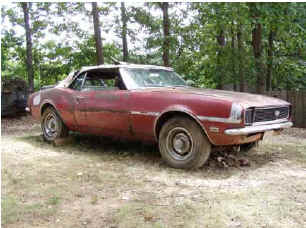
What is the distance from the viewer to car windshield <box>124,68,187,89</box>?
222 inches

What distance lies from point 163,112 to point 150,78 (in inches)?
43.8

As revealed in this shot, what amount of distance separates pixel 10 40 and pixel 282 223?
15.4 metres

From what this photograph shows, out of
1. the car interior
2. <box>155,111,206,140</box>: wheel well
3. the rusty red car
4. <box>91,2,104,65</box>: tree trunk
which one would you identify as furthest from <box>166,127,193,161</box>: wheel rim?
<box>91,2,104,65</box>: tree trunk

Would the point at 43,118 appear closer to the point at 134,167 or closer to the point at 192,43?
the point at 134,167

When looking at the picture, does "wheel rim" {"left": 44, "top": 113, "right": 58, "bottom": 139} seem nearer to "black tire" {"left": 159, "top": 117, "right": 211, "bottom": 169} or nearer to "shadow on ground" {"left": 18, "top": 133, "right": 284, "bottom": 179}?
"shadow on ground" {"left": 18, "top": 133, "right": 284, "bottom": 179}

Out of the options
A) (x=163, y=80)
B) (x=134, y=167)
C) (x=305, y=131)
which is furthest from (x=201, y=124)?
(x=305, y=131)

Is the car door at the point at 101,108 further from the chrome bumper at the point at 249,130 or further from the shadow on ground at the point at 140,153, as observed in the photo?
the chrome bumper at the point at 249,130

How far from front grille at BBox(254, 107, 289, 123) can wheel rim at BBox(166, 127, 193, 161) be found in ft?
3.21

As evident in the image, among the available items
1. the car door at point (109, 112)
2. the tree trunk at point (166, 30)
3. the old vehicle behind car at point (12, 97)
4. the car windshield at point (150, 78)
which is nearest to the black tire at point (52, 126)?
the car door at point (109, 112)

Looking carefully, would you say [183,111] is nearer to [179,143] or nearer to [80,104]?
[179,143]

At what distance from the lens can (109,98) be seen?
5656 mm

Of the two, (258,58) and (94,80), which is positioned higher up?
(258,58)

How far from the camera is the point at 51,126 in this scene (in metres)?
7.00

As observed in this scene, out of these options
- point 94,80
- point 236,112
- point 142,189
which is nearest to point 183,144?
point 236,112
